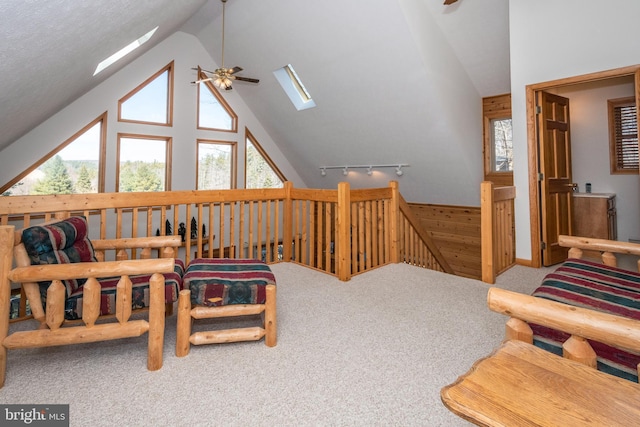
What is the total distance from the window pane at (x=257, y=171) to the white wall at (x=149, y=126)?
0.76 feet

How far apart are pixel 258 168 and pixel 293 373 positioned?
6271 millimetres

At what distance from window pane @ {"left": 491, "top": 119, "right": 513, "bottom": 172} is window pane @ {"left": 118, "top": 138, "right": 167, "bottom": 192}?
19.7 feet

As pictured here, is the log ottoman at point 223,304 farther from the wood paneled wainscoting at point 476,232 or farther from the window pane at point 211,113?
the window pane at point 211,113

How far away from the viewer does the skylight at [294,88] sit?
19.7 ft

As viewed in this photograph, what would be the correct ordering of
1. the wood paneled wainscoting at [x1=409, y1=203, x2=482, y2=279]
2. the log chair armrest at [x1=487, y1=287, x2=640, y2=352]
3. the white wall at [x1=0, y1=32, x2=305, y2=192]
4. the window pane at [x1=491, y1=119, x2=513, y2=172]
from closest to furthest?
the log chair armrest at [x1=487, y1=287, x2=640, y2=352] → the white wall at [x1=0, y1=32, x2=305, y2=192] → the window pane at [x1=491, y1=119, x2=513, y2=172] → the wood paneled wainscoting at [x1=409, y1=203, x2=482, y2=279]

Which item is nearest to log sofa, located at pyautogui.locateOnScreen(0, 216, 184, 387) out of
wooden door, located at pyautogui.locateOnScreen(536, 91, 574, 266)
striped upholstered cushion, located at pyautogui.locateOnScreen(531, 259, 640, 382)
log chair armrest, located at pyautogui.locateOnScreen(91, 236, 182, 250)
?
log chair armrest, located at pyautogui.locateOnScreen(91, 236, 182, 250)

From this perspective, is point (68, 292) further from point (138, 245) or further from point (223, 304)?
point (223, 304)

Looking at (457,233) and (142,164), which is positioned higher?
(142,164)

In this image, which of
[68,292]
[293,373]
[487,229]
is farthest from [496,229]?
[68,292]

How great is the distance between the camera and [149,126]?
6.04 meters

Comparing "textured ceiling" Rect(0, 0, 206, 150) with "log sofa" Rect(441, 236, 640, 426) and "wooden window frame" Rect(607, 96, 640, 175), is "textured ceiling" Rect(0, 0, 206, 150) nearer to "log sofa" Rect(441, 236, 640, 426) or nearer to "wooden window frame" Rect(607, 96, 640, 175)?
"log sofa" Rect(441, 236, 640, 426)

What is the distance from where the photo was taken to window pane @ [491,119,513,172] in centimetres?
543

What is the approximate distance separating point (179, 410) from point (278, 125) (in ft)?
20.6

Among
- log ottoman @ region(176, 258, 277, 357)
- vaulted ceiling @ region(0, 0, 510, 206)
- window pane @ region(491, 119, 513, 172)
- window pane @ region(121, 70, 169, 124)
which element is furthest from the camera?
window pane @ region(121, 70, 169, 124)
